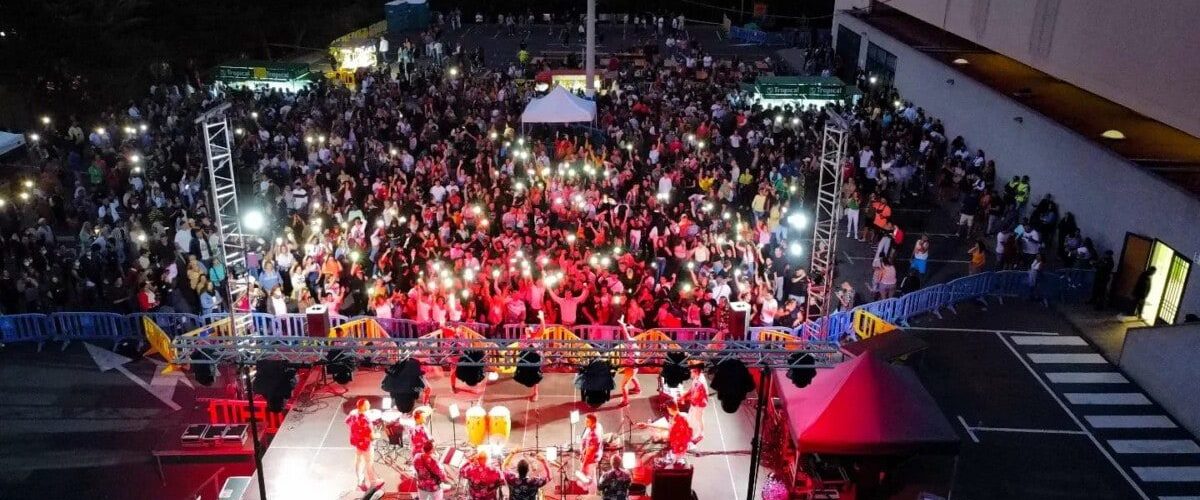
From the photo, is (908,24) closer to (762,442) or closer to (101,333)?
(762,442)

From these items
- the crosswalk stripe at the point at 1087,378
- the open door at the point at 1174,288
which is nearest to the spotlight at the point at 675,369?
the crosswalk stripe at the point at 1087,378

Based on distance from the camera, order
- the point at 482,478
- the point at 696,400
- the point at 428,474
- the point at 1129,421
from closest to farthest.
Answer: the point at 482,478, the point at 428,474, the point at 696,400, the point at 1129,421

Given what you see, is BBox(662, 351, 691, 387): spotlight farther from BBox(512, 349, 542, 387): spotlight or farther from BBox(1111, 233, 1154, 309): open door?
BBox(1111, 233, 1154, 309): open door

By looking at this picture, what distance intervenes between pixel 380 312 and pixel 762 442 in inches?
247

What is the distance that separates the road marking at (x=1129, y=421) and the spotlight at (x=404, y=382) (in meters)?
9.73

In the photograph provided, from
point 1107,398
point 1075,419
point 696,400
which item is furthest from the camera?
point 1107,398

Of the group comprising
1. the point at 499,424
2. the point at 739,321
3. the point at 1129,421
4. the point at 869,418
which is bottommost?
the point at 1129,421

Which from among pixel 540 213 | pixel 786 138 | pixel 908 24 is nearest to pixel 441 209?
pixel 540 213

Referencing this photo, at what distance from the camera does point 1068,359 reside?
47.1 feet

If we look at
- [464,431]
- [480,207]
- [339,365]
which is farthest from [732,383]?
[480,207]

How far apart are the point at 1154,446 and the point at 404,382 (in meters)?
10.3

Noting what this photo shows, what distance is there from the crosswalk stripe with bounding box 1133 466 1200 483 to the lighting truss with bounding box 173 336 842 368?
4786mm

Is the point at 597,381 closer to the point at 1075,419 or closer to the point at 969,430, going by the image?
the point at 969,430

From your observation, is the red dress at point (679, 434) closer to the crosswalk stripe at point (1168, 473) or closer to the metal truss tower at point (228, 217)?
the crosswalk stripe at point (1168, 473)
